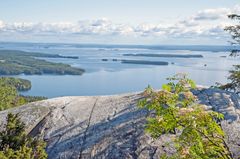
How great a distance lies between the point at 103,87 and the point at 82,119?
11673 centimetres

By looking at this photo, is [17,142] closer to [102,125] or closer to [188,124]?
[102,125]

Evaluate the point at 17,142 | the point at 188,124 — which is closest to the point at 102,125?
the point at 17,142

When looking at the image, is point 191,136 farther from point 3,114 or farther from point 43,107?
point 3,114

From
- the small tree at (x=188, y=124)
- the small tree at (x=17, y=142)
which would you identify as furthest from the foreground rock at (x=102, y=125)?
the small tree at (x=188, y=124)

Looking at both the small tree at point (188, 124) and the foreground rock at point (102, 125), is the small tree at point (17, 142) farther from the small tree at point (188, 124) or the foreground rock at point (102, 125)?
the small tree at point (188, 124)

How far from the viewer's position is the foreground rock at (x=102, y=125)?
18578 millimetres

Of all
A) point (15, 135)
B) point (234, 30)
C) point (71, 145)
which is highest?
point (234, 30)

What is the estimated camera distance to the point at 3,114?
26.1m

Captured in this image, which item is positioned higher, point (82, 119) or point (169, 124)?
point (169, 124)

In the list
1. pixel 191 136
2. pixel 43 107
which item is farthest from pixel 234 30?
pixel 191 136

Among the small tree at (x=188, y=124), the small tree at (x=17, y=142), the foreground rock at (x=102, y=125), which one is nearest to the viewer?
the small tree at (x=188, y=124)

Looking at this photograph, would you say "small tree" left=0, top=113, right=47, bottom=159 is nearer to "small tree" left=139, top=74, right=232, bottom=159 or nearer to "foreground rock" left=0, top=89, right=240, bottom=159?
"foreground rock" left=0, top=89, right=240, bottom=159

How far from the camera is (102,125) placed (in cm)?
2173

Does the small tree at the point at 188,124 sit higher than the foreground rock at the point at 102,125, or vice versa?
the small tree at the point at 188,124
